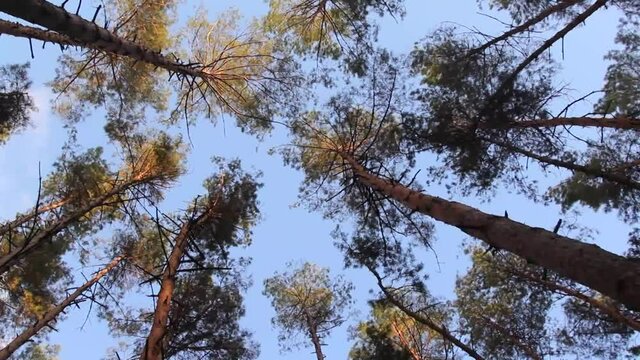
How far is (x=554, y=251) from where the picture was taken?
4324 mm

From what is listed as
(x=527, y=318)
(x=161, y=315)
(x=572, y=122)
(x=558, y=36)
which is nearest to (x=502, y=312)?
(x=527, y=318)

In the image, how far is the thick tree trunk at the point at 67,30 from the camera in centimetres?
427

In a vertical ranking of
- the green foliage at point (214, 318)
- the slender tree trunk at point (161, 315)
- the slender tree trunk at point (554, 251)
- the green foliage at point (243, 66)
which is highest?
the green foliage at point (243, 66)

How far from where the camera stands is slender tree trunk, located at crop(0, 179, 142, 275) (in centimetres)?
781

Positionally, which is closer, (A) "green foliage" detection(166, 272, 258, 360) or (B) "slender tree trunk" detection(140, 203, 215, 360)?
(B) "slender tree trunk" detection(140, 203, 215, 360)

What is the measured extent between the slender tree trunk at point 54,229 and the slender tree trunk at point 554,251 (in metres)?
5.32

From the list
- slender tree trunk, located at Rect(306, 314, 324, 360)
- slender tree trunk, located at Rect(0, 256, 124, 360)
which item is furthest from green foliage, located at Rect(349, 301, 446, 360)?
slender tree trunk, located at Rect(0, 256, 124, 360)

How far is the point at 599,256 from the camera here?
3.90 meters

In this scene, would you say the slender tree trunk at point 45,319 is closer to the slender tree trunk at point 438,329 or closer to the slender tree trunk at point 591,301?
the slender tree trunk at point 438,329

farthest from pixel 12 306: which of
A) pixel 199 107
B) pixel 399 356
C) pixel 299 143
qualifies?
pixel 399 356

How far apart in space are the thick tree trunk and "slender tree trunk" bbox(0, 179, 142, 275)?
2.73 m

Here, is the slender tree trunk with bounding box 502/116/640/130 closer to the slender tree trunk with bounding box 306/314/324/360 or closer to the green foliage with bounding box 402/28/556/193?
the green foliage with bounding box 402/28/556/193

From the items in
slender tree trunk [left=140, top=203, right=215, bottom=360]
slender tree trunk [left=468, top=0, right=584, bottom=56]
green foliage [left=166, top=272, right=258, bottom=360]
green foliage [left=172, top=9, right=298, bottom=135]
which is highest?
green foliage [left=172, top=9, right=298, bottom=135]

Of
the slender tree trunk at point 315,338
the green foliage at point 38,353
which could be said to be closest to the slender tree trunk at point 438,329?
the slender tree trunk at point 315,338
